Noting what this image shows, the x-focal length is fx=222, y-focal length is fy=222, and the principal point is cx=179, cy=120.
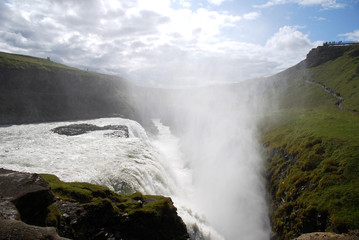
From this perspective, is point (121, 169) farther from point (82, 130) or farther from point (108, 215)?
point (82, 130)

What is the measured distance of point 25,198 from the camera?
11.3m

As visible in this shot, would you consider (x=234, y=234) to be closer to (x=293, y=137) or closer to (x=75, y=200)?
(x=293, y=137)

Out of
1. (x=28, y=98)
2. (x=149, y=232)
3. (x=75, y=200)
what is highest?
(x=28, y=98)

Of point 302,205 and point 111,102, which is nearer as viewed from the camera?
point 302,205

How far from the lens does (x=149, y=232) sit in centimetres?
1486

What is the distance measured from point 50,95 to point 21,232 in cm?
8943

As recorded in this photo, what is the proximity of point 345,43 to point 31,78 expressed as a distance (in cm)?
14321

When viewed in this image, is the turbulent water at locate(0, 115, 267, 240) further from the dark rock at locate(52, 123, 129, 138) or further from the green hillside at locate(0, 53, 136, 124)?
the green hillside at locate(0, 53, 136, 124)

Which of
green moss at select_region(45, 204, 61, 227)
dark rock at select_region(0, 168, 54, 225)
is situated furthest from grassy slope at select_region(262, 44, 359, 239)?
dark rock at select_region(0, 168, 54, 225)

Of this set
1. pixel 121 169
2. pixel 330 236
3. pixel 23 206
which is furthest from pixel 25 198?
pixel 330 236

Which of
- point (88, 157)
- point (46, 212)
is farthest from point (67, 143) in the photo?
point (46, 212)

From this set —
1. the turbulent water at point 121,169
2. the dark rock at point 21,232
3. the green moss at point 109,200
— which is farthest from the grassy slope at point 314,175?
the dark rock at point 21,232

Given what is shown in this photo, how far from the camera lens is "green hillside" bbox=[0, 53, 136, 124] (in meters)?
70.2

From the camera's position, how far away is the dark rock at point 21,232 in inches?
318
